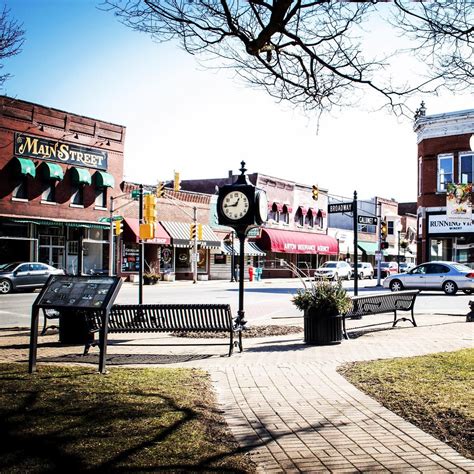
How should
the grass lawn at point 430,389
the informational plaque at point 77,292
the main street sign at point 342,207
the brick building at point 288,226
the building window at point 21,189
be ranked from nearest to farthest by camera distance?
1. the grass lawn at point 430,389
2. the informational plaque at point 77,292
3. the main street sign at point 342,207
4. the building window at point 21,189
5. the brick building at point 288,226

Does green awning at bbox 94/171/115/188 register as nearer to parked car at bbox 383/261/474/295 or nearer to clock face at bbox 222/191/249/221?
parked car at bbox 383/261/474/295

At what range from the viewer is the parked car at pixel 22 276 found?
91.6 ft

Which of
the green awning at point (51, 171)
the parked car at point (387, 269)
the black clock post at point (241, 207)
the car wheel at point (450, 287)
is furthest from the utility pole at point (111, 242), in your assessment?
Result: the parked car at point (387, 269)

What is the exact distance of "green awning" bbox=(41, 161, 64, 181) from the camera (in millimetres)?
34812

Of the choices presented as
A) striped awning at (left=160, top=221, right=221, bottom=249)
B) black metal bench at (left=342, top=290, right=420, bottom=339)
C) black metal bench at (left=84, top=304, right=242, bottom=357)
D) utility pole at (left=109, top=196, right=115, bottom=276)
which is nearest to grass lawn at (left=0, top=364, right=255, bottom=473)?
black metal bench at (left=84, top=304, right=242, bottom=357)

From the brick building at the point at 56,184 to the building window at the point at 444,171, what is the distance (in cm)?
2076

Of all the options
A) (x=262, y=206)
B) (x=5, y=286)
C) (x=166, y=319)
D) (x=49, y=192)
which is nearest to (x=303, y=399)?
(x=166, y=319)

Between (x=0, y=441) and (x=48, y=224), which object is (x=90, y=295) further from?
(x=48, y=224)

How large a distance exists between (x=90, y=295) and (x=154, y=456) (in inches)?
165

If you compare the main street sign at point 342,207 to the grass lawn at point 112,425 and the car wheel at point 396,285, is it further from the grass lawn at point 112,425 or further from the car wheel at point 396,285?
the grass lawn at point 112,425

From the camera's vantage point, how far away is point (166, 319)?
10.5 m

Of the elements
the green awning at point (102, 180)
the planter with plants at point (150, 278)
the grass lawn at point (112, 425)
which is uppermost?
the green awning at point (102, 180)

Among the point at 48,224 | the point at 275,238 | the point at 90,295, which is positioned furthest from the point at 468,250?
the point at 90,295

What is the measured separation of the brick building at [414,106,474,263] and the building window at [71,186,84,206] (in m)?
21.2
